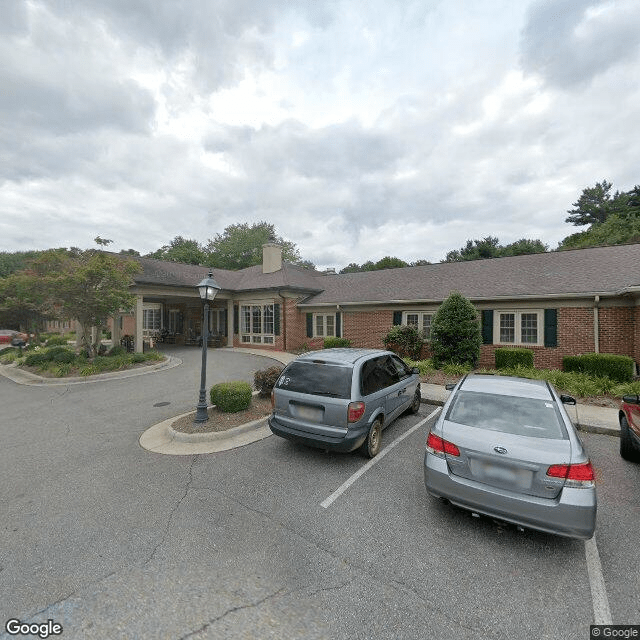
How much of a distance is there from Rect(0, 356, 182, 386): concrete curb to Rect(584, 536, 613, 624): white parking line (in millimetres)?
13560

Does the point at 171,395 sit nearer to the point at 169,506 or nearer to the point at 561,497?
the point at 169,506

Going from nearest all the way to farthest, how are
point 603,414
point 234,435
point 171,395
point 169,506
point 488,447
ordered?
point 488,447 → point 169,506 → point 234,435 → point 603,414 → point 171,395

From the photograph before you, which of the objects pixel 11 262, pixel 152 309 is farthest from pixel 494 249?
pixel 11 262

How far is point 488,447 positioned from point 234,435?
4.55 metres

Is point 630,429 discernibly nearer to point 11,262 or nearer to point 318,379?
point 318,379

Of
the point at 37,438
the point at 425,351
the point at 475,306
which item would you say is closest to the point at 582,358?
the point at 475,306

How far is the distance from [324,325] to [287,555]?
1486cm

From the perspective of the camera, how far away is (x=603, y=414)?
709 cm

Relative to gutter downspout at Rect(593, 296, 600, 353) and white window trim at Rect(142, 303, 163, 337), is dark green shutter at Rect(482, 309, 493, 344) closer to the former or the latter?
gutter downspout at Rect(593, 296, 600, 353)

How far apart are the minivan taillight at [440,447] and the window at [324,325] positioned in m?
13.6

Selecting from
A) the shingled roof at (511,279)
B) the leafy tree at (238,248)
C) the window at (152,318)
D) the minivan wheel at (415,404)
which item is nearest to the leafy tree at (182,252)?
the leafy tree at (238,248)

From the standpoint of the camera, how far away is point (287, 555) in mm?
3121

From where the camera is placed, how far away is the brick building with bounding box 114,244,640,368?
11.1m

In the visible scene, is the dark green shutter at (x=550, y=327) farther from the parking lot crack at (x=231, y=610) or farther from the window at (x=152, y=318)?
the window at (x=152, y=318)
